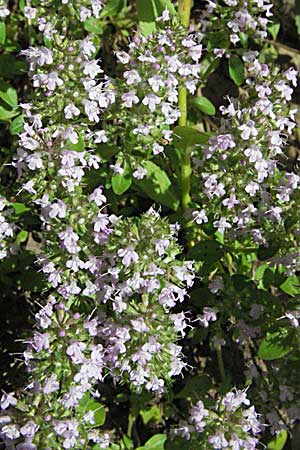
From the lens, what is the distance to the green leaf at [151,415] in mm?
4032

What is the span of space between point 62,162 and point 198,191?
887 millimetres

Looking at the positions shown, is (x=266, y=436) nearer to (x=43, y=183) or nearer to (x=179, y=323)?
(x=179, y=323)

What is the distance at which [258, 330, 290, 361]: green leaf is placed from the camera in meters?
3.24

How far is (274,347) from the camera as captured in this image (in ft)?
10.8

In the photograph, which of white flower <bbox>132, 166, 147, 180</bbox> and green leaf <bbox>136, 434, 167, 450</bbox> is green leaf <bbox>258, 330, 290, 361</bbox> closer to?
green leaf <bbox>136, 434, 167, 450</bbox>

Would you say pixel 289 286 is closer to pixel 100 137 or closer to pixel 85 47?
pixel 100 137

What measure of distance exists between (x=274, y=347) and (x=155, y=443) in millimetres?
725

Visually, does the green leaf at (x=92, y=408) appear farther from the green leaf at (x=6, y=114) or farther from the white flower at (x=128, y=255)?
the green leaf at (x=6, y=114)

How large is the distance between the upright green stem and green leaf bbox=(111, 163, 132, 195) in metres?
0.35

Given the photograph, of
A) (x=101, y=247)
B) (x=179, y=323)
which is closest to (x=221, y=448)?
(x=179, y=323)

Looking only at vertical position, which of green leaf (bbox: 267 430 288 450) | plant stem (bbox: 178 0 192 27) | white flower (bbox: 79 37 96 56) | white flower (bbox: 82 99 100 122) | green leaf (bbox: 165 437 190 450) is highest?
plant stem (bbox: 178 0 192 27)

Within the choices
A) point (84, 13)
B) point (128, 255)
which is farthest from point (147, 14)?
point (128, 255)

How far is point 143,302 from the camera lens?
2.94m

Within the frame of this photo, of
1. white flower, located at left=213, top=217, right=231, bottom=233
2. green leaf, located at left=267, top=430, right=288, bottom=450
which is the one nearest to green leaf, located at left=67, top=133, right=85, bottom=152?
white flower, located at left=213, top=217, right=231, bottom=233
